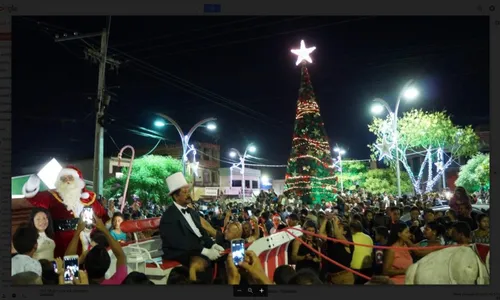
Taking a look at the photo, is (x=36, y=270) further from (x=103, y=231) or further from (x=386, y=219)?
(x=386, y=219)

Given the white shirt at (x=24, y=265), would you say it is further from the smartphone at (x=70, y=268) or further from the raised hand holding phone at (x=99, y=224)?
the raised hand holding phone at (x=99, y=224)

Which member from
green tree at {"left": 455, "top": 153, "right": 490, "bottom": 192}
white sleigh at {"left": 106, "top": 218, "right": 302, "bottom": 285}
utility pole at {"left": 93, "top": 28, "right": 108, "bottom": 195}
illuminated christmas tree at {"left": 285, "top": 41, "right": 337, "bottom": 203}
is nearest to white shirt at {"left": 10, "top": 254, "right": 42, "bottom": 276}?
white sleigh at {"left": 106, "top": 218, "right": 302, "bottom": 285}

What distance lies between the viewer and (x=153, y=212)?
4.17m

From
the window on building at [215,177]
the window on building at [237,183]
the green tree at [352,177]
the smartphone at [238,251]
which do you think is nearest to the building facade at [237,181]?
the window on building at [237,183]

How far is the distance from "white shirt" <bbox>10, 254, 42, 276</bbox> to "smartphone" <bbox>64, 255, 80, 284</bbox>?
0.59ft

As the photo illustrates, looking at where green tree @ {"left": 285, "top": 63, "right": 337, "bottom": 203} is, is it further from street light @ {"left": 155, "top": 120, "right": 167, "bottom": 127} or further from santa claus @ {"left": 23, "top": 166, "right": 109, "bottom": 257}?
santa claus @ {"left": 23, "top": 166, "right": 109, "bottom": 257}

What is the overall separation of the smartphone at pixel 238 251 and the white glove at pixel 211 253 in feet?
0.77

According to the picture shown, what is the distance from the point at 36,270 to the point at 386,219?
418 centimetres

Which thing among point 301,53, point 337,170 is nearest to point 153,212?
point 301,53

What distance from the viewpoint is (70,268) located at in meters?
3.23

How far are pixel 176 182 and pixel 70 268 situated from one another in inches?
42.2

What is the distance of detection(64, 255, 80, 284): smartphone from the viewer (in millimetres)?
3147

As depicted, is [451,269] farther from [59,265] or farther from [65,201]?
[65,201]
